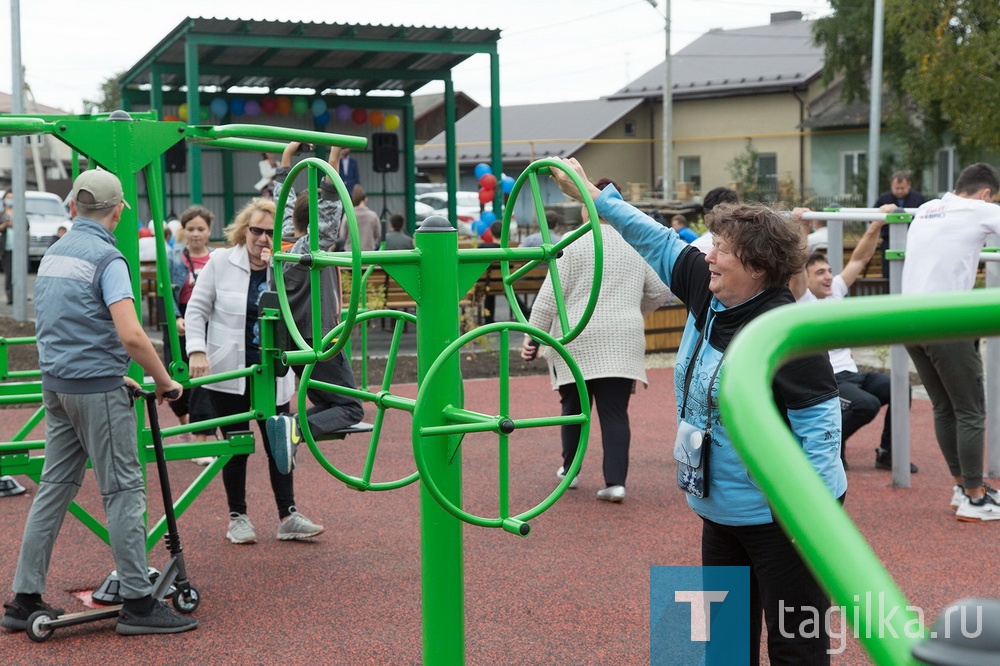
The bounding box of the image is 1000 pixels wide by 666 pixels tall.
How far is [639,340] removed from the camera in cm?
654

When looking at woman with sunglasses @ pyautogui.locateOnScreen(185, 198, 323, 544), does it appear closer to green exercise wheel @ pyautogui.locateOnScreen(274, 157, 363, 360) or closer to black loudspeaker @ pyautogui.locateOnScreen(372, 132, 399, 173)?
green exercise wheel @ pyautogui.locateOnScreen(274, 157, 363, 360)

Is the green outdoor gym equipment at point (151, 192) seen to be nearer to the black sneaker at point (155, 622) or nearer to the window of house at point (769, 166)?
the black sneaker at point (155, 622)

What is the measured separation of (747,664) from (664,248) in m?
1.20

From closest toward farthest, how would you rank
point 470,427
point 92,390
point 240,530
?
point 470,427, point 92,390, point 240,530

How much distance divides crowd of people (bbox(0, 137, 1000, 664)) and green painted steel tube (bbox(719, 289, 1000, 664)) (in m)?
0.08

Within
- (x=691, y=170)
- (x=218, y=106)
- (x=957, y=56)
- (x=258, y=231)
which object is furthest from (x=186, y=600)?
(x=691, y=170)

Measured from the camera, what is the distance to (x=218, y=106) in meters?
19.7

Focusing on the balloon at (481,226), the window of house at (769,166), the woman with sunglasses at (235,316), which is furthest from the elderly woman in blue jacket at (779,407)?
the window of house at (769,166)

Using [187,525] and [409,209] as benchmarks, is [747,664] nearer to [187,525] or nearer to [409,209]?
[187,525]

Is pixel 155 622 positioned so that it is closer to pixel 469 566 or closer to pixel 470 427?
pixel 469 566

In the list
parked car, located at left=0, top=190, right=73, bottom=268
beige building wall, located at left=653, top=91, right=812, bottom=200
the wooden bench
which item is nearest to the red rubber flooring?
the wooden bench

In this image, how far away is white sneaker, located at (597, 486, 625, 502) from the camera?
6.55m

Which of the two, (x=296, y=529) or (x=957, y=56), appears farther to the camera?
(x=957, y=56)

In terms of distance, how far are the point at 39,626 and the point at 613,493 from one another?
126 inches
